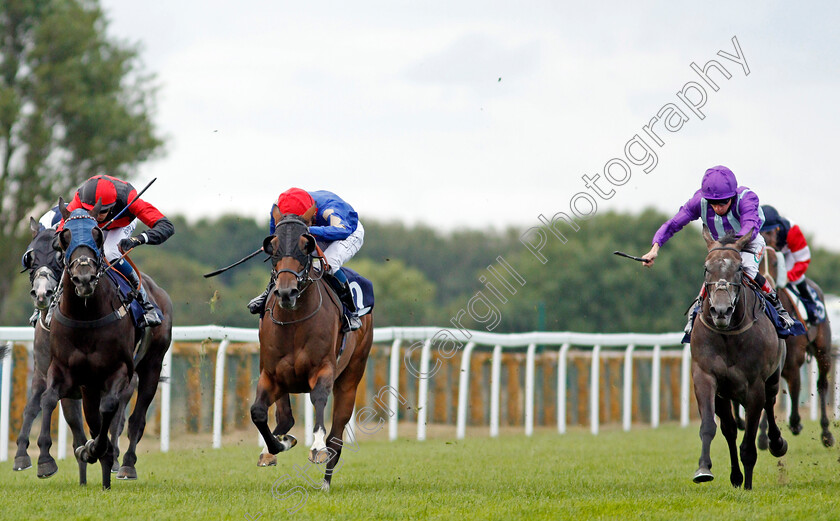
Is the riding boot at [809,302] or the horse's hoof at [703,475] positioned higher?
the riding boot at [809,302]

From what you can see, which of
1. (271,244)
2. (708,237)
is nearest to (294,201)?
(271,244)

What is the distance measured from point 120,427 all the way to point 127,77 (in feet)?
54.0

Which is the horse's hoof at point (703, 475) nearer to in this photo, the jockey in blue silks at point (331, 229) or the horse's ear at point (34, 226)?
the jockey in blue silks at point (331, 229)

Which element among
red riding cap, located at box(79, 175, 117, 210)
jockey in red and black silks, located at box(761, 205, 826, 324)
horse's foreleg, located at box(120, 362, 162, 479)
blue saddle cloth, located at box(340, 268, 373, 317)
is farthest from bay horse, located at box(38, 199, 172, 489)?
jockey in red and black silks, located at box(761, 205, 826, 324)

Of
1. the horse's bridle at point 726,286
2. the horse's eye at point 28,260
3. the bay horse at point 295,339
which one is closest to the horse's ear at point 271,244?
A: the bay horse at point 295,339

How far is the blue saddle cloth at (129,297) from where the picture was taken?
7.49m

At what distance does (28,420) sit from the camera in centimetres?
723

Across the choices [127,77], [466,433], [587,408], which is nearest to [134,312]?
[466,433]

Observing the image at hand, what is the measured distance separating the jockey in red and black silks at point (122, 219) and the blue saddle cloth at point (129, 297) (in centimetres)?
4

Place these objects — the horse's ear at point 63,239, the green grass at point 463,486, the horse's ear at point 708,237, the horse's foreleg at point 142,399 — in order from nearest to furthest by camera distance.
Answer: the green grass at point 463,486, the horse's ear at point 63,239, the horse's ear at point 708,237, the horse's foreleg at point 142,399

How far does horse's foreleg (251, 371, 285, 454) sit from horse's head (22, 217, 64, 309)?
153cm

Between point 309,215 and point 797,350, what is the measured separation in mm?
5004

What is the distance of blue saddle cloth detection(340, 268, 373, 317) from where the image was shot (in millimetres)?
7996

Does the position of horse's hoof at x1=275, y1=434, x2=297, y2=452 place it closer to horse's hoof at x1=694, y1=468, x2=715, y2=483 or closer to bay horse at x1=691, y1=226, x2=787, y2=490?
horse's hoof at x1=694, y1=468, x2=715, y2=483
